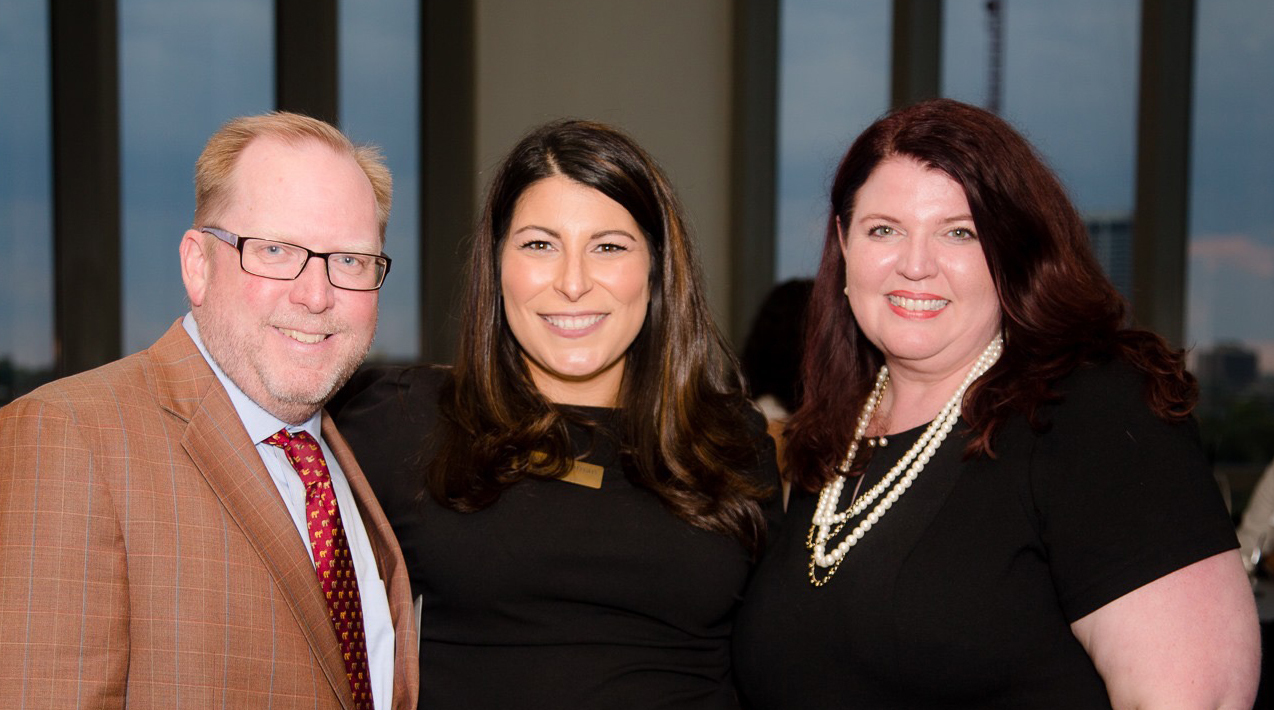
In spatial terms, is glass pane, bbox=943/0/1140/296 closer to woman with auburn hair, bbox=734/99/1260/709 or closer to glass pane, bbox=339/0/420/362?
glass pane, bbox=339/0/420/362

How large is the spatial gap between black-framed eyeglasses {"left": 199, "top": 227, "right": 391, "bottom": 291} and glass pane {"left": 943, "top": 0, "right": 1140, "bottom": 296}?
12.3 feet

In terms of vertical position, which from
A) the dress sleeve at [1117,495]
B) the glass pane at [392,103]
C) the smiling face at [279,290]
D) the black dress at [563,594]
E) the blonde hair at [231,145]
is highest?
the glass pane at [392,103]

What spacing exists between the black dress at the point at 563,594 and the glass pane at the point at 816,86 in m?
3.23

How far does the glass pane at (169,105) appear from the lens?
160 inches

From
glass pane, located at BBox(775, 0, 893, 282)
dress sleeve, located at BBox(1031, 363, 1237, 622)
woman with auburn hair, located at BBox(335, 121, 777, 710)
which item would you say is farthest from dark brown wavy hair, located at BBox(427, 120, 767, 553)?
glass pane, located at BBox(775, 0, 893, 282)

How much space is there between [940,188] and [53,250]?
3613 millimetres

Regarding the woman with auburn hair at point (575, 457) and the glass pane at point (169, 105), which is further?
the glass pane at point (169, 105)

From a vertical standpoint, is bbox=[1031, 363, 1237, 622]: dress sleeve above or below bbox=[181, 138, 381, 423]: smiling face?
below

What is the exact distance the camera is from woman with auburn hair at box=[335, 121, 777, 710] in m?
1.73

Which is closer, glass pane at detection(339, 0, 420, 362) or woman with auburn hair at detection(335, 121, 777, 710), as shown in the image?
woman with auburn hair at detection(335, 121, 777, 710)

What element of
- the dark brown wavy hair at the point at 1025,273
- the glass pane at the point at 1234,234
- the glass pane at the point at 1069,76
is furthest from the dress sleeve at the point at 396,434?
the glass pane at the point at 1234,234

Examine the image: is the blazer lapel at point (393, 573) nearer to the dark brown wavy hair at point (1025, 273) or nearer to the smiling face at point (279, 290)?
the smiling face at point (279, 290)

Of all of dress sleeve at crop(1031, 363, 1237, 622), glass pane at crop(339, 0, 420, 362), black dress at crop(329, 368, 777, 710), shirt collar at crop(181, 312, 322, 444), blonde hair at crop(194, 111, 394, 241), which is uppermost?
glass pane at crop(339, 0, 420, 362)

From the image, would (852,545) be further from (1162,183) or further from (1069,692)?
(1162,183)
